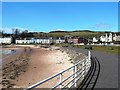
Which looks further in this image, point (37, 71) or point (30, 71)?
point (30, 71)

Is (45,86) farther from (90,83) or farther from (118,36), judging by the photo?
(118,36)

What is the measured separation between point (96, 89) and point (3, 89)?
10556 mm

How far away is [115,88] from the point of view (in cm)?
1141

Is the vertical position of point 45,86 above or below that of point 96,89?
below

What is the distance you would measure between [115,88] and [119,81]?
82.1 inches

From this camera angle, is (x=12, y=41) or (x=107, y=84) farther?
(x=12, y=41)

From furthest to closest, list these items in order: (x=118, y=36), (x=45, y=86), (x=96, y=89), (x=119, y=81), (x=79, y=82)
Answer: (x=118, y=36) → (x=45, y=86) → (x=119, y=81) → (x=79, y=82) → (x=96, y=89)

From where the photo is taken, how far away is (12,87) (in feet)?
66.7

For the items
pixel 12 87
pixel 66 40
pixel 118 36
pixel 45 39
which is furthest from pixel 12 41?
pixel 12 87

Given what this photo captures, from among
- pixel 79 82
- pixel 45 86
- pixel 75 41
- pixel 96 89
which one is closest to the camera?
pixel 96 89

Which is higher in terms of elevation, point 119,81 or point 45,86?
point 119,81

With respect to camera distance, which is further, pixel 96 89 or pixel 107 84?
pixel 107 84

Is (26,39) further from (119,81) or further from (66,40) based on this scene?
(119,81)

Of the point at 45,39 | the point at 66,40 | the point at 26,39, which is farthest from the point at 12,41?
the point at 66,40
